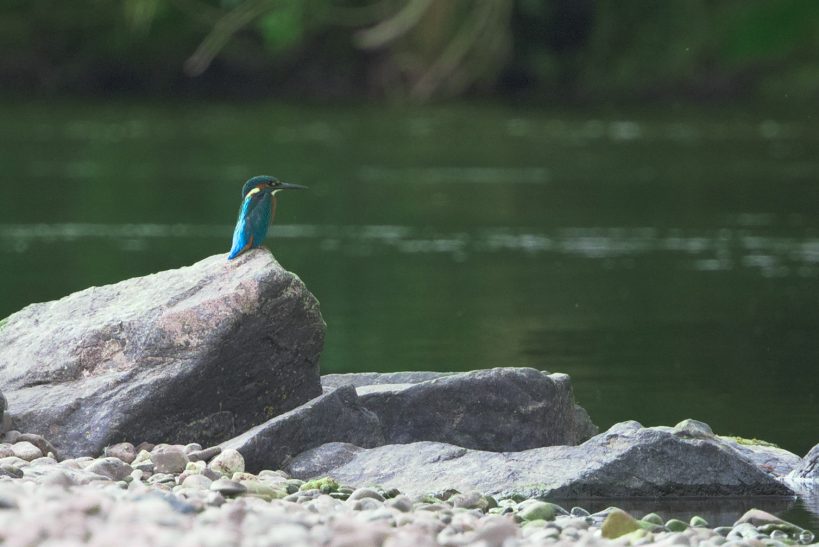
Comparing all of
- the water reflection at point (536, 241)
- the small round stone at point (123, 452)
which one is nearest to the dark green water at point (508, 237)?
the water reflection at point (536, 241)

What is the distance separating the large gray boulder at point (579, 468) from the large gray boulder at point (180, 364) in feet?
1.68

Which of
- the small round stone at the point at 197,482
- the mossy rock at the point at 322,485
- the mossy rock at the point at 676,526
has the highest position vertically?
the small round stone at the point at 197,482

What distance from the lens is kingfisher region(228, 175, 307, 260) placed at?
9.03 m

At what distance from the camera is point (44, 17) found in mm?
47156

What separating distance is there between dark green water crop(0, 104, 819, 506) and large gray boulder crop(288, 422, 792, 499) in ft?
3.72

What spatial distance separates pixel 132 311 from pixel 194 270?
15.6 inches

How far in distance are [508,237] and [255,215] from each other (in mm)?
10211

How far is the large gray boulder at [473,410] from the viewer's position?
29.5ft

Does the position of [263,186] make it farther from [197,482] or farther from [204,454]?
[197,482]

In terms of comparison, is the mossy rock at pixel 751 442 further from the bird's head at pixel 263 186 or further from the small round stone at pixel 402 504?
the bird's head at pixel 263 186

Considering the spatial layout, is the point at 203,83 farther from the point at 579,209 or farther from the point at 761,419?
the point at 761,419

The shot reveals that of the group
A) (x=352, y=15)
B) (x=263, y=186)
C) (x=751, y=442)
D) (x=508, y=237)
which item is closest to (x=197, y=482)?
(x=263, y=186)

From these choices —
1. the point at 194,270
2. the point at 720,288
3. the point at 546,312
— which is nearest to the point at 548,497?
the point at 194,270

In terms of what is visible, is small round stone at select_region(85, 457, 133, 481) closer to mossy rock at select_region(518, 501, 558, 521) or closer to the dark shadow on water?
mossy rock at select_region(518, 501, 558, 521)
